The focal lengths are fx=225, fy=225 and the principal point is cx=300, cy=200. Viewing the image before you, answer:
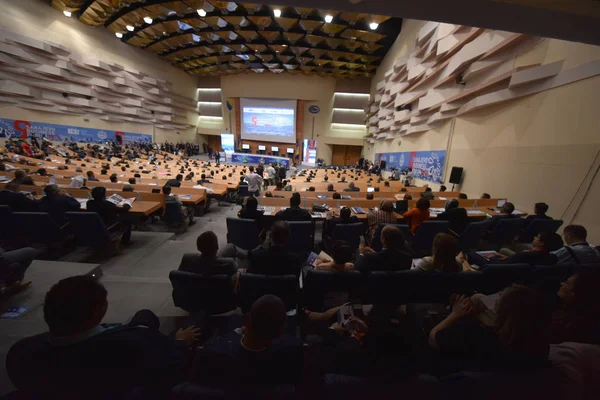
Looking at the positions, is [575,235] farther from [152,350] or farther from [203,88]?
[203,88]

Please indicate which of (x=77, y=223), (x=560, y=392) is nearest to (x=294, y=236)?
(x=560, y=392)

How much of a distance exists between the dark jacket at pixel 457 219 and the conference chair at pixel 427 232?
215 mm

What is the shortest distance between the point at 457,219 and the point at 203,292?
168 inches

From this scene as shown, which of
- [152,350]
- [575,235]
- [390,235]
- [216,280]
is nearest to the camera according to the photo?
[152,350]

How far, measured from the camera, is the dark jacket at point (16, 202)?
3.71m

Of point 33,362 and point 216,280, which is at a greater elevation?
point 33,362

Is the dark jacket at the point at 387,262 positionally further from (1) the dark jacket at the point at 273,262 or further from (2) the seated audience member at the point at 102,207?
(2) the seated audience member at the point at 102,207

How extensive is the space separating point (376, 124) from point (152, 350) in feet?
69.7

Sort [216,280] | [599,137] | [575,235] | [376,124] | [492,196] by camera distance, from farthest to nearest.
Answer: [376,124] → [492,196] → [599,137] → [575,235] → [216,280]

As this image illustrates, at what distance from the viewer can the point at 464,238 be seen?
395cm

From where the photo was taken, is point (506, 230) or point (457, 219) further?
point (506, 230)

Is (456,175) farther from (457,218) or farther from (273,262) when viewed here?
(273,262)

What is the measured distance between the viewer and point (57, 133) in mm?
14312

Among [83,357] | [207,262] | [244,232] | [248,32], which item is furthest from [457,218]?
[248,32]
